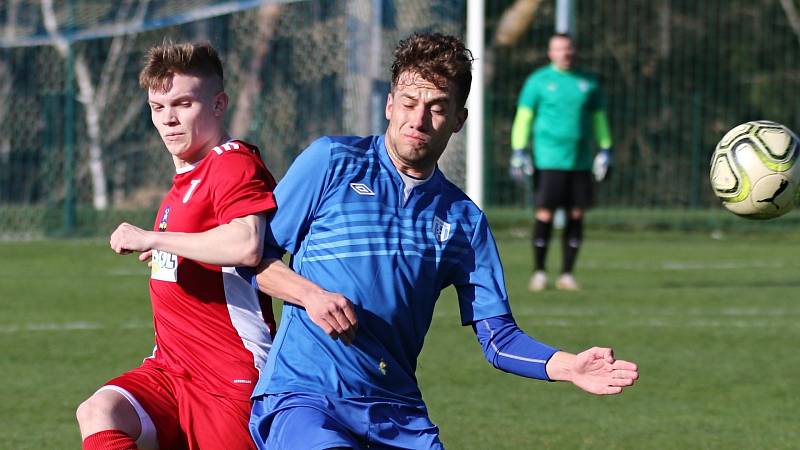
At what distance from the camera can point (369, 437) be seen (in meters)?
3.93

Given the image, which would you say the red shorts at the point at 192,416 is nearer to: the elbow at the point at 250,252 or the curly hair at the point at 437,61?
the elbow at the point at 250,252

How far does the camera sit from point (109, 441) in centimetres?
421

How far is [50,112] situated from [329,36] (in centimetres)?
397

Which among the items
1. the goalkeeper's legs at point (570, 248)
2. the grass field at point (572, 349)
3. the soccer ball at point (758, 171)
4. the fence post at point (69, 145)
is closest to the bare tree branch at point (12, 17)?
→ the fence post at point (69, 145)

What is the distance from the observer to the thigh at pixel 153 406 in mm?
4390

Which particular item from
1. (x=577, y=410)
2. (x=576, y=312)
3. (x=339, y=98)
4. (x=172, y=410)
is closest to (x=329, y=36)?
(x=339, y=98)

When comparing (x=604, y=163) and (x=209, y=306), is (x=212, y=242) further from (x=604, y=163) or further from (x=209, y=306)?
(x=604, y=163)

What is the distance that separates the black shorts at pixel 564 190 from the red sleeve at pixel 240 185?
849 cm

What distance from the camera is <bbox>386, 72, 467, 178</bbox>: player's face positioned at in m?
4.06

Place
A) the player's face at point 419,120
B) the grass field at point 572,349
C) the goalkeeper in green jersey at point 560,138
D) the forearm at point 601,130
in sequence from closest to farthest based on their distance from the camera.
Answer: the player's face at point 419,120 < the grass field at point 572,349 < the goalkeeper in green jersey at point 560,138 < the forearm at point 601,130

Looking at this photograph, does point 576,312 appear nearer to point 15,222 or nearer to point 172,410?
point 172,410

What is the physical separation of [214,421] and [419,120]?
1176 mm

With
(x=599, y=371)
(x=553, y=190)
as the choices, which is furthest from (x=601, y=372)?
(x=553, y=190)

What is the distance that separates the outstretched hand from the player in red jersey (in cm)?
111
